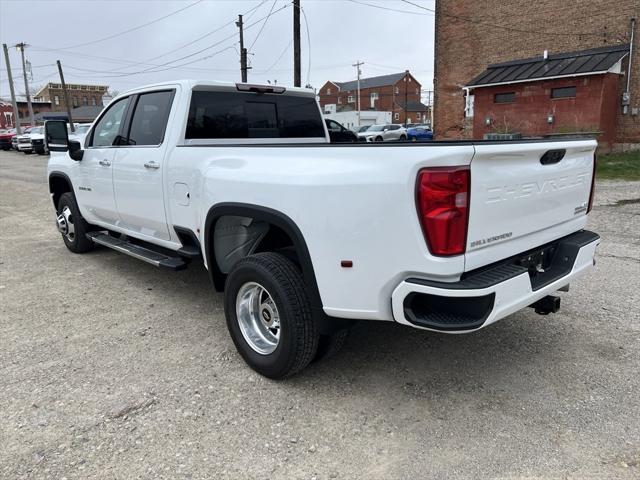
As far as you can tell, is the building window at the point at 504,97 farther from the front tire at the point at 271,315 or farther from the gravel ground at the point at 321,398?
the front tire at the point at 271,315

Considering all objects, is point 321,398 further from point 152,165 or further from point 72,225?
point 72,225

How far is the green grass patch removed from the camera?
13.9 metres

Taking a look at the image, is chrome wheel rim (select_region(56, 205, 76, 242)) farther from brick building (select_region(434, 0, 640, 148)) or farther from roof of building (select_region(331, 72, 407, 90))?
roof of building (select_region(331, 72, 407, 90))

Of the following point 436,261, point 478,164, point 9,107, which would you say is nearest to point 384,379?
point 436,261

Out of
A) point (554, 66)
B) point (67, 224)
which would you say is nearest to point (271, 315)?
point (67, 224)

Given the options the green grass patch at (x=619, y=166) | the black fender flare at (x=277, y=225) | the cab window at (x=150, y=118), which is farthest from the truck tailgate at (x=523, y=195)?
the green grass patch at (x=619, y=166)

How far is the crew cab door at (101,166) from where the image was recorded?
16.9ft

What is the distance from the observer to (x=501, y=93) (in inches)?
939

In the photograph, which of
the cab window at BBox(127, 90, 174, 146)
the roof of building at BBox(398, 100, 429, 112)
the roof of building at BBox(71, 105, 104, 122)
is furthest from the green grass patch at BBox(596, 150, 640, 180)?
the roof of building at BBox(71, 105, 104, 122)

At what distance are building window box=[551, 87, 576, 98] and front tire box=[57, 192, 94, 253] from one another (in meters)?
20.5

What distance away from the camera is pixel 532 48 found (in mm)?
23781

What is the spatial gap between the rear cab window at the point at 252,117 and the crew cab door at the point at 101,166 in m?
1.15

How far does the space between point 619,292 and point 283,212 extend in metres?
3.56

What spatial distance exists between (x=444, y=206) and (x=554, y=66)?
22.7 metres
